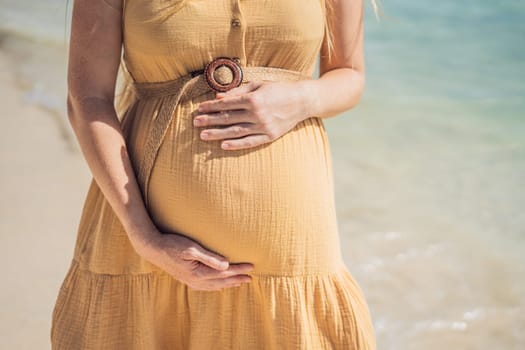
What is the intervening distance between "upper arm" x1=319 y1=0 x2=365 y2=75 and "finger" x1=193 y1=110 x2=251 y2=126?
328mm

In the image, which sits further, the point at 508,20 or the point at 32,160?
the point at 508,20

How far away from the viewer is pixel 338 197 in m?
4.39

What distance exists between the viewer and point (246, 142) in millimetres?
1512

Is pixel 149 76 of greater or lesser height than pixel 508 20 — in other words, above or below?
below

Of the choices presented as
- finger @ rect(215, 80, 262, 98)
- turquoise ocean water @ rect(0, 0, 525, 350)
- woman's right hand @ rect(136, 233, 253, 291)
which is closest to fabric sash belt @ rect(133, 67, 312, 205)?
finger @ rect(215, 80, 262, 98)

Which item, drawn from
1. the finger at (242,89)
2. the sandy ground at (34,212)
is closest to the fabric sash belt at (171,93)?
the finger at (242,89)

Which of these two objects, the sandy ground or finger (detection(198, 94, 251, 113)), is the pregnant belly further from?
the sandy ground

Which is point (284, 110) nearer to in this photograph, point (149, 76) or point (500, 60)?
point (149, 76)

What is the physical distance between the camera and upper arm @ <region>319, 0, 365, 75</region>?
5.47ft

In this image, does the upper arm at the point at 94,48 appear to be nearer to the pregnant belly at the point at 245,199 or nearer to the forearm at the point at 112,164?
the forearm at the point at 112,164

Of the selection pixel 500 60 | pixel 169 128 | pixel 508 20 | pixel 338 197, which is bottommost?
pixel 169 128

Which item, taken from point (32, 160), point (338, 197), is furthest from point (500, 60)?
point (32, 160)

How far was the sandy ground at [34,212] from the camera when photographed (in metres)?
3.09

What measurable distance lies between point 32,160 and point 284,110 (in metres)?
3.15
